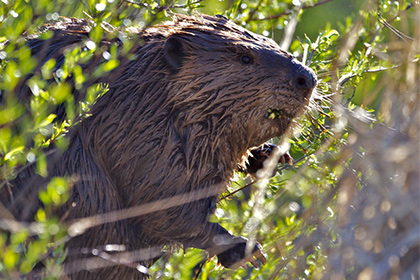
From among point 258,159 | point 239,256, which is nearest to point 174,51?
point 258,159

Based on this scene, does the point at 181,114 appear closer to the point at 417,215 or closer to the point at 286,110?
the point at 286,110

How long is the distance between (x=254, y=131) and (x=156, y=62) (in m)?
0.56

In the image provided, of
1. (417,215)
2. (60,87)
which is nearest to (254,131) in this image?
(60,87)

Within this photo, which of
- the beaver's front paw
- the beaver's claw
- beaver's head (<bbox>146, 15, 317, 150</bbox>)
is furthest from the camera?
the beaver's claw

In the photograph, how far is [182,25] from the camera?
110 inches

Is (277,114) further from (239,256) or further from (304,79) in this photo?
(239,256)

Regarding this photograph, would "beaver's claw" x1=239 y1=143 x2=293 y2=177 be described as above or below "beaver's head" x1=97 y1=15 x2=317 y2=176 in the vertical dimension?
below

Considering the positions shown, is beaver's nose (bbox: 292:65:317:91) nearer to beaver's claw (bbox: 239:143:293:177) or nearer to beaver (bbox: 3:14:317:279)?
Answer: beaver (bbox: 3:14:317:279)

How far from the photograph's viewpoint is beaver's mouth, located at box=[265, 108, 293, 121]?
266 centimetres

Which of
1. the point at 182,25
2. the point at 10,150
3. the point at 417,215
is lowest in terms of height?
the point at 10,150

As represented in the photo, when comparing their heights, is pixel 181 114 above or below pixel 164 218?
above

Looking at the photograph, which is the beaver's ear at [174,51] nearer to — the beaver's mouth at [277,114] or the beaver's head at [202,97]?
the beaver's head at [202,97]

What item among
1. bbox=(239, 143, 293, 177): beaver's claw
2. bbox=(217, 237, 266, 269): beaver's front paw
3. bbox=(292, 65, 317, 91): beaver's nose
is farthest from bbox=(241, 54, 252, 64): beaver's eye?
bbox=(217, 237, 266, 269): beaver's front paw

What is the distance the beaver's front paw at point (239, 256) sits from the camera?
2498 millimetres
